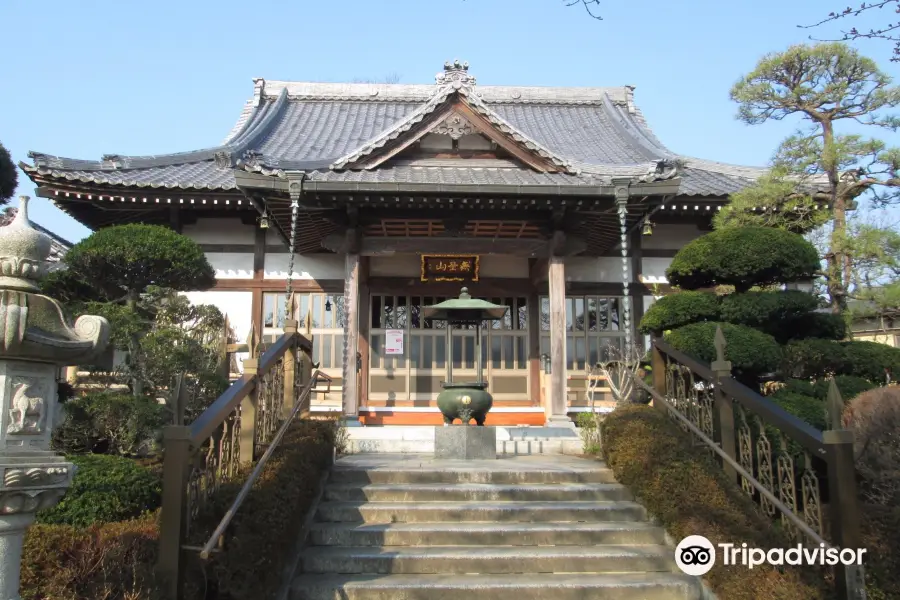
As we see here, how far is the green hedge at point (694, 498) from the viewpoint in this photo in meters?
4.34

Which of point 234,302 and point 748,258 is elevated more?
point 234,302

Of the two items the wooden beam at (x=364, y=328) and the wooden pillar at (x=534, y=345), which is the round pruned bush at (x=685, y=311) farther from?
the wooden beam at (x=364, y=328)

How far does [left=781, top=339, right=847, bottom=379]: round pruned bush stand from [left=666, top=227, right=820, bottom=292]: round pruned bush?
880mm

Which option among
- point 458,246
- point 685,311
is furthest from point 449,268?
point 685,311

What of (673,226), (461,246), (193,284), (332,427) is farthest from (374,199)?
(673,226)

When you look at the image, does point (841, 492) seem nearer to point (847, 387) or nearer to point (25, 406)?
point (847, 387)

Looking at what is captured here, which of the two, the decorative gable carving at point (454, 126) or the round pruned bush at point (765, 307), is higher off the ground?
the decorative gable carving at point (454, 126)

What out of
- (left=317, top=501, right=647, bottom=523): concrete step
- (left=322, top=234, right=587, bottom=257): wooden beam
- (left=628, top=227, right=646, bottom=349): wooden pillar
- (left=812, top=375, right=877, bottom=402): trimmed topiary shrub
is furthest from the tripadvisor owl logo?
(left=628, top=227, right=646, bottom=349): wooden pillar

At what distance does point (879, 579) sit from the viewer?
4.38 meters

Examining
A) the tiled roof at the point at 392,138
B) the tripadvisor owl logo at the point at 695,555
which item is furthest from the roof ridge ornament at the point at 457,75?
the tripadvisor owl logo at the point at 695,555

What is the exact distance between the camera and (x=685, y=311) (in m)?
8.22

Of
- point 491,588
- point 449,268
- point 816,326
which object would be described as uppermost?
point 449,268

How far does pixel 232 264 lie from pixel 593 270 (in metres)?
7.50

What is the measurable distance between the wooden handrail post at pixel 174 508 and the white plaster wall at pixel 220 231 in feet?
32.8
